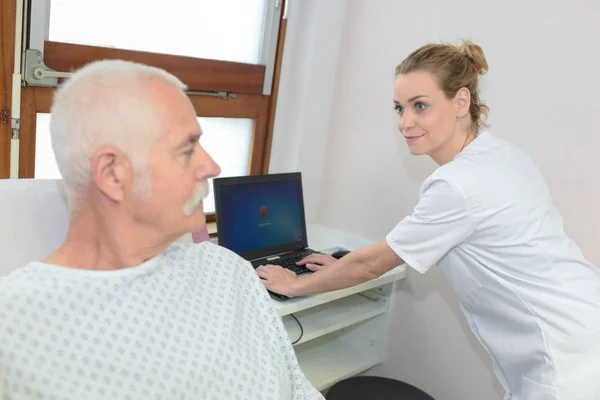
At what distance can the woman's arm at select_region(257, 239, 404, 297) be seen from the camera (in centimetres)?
147

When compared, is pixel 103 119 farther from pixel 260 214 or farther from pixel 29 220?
pixel 260 214

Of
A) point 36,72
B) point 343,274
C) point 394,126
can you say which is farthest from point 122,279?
point 394,126

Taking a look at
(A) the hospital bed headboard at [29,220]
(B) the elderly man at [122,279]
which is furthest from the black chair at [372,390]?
(A) the hospital bed headboard at [29,220]

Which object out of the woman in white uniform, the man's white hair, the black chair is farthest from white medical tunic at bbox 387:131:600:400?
the man's white hair

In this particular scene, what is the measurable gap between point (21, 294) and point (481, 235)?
1009 mm

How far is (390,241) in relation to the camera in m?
1.42

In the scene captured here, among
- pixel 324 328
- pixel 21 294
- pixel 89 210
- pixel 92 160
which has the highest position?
pixel 92 160

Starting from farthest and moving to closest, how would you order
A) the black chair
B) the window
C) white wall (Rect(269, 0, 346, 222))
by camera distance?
white wall (Rect(269, 0, 346, 222)) → the black chair → the window

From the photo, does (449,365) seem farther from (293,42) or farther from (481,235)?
(293,42)

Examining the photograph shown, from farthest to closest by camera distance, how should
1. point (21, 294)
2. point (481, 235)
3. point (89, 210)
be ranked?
point (481, 235)
point (89, 210)
point (21, 294)

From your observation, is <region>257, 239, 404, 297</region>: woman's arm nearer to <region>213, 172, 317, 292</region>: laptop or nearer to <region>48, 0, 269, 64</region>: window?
<region>213, 172, 317, 292</region>: laptop

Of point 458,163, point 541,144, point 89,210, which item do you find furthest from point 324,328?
point 89,210

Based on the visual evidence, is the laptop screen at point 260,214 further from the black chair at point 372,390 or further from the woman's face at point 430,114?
the woman's face at point 430,114

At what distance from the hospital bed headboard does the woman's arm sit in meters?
0.66
